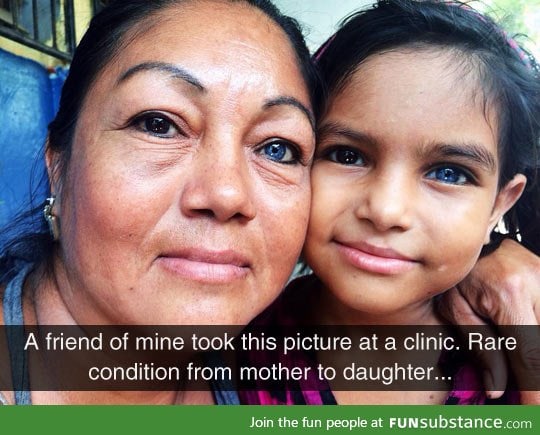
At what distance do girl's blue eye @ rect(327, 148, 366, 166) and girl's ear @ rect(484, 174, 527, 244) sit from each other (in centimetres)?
43

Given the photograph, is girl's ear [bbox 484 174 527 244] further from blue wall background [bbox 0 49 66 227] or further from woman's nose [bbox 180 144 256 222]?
blue wall background [bbox 0 49 66 227]

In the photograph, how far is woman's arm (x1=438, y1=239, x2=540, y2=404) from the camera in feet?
4.26

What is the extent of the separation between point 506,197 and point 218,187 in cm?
91

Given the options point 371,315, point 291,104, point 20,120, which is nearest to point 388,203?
point 291,104

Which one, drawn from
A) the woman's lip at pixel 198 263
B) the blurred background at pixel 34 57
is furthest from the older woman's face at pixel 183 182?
the blurred background at pixel 34 57

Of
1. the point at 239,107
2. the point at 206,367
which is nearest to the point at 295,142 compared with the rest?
the point at 239,107

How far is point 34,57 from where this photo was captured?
2209 mm

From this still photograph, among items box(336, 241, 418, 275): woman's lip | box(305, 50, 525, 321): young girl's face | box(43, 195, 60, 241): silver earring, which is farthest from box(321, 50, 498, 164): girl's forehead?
box(43, 195, 60, 241): silver earring

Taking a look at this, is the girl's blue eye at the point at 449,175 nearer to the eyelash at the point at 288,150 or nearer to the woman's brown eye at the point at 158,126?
the eyelash at the point at 288,150

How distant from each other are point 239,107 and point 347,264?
1.56ft

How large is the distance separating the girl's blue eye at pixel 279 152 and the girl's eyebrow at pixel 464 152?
0.31 metres

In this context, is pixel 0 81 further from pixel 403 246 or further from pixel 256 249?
pixel 403 246

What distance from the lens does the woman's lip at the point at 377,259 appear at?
1.17m
